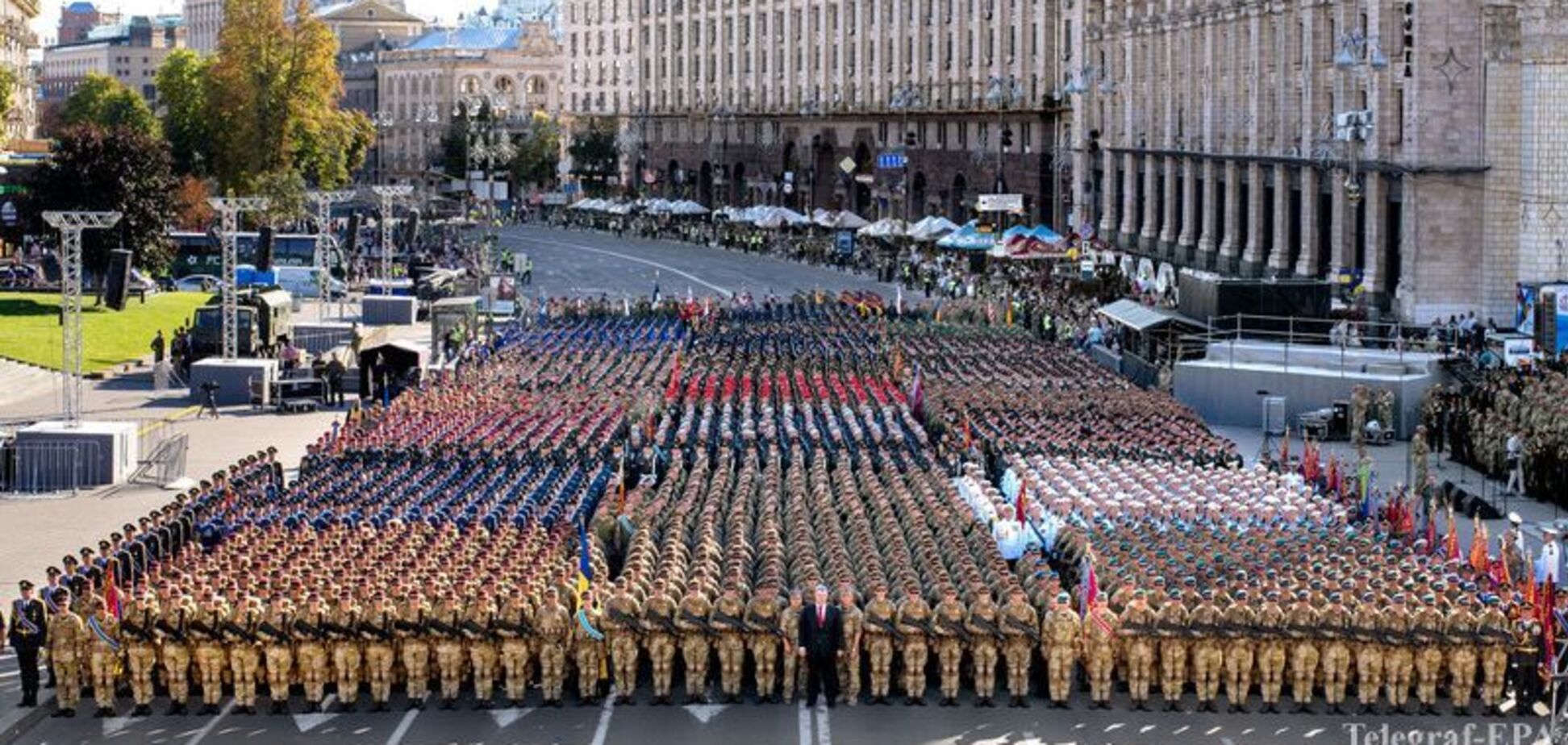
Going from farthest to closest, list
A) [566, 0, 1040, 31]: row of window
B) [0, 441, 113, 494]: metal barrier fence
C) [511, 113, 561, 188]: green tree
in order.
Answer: [511, 113, 561, 188]: green tree < [566, 0, 1040, 31]: row of window < [0, 441, 113, 494]: metal barrier fence

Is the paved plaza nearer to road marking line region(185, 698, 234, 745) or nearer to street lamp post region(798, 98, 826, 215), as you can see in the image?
road marking line region(185, 698, 234, 745)

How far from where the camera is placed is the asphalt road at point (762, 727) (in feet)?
75.4

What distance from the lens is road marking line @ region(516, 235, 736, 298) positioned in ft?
270

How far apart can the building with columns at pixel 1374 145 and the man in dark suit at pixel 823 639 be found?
29.6 metres

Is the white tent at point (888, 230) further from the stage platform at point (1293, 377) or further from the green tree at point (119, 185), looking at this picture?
the stage platform at point (1293, 377)

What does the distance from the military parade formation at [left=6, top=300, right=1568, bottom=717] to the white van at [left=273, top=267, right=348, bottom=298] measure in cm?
4297

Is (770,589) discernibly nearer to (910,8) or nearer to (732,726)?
(732,726)

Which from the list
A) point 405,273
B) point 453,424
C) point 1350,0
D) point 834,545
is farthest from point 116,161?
point 834,545

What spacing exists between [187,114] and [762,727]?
89.9 meters

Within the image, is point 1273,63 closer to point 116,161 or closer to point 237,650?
point 116,161

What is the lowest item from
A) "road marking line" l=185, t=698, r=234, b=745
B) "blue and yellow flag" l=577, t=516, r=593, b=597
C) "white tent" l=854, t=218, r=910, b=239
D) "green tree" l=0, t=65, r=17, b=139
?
"road marking line" l=185, t=698, r=234, b=745

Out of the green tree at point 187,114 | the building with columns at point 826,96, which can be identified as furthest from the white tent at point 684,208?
the green tree at point 187,114

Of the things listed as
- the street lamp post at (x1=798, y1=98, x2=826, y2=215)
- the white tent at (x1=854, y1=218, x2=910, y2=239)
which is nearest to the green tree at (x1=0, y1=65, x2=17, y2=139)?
the white tent at (x1=854, y1=218, x2=910, y2=239)

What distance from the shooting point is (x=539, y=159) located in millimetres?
154875
